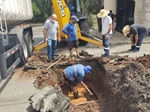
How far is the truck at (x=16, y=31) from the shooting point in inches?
243

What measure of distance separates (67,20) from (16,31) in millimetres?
3032

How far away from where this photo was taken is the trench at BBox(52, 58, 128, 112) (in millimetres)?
5896

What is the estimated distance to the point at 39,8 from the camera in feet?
103

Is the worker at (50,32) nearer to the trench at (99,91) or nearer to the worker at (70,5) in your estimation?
the trench at (99,91)

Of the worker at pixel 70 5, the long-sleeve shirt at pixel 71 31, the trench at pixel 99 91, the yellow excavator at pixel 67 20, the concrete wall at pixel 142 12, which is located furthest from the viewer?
the concrete wall at pixel 142 12

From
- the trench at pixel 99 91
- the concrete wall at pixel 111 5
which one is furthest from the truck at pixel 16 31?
the concrete wall at pixel 111 5

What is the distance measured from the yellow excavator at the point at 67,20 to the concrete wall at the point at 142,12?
11.6 feet

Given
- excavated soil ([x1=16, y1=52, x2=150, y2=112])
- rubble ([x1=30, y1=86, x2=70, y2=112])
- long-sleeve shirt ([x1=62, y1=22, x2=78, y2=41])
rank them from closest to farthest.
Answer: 1. rubble ([x1=30, y1=86, x2=70, y2=112])
2. excavated soil ([x1=16, y1=52, x2=150, y2=112])
3. long-sleeve shirt ([x1=62, y1=22, x2=78, y2=41])

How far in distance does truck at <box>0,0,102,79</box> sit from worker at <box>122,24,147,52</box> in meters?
1.46

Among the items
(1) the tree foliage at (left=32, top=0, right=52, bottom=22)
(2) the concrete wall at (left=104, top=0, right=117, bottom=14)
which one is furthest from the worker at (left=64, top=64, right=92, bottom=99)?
(1) the tree foliage at (left=32, top=0, right=52, bottom=22)

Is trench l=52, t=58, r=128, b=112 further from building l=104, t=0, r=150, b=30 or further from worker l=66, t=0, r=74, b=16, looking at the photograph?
building l=104, t=0, r=150, b=30

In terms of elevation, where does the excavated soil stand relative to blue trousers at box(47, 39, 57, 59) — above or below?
below

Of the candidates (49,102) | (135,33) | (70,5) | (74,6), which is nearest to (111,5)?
(74,6)

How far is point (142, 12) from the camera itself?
530 inches
